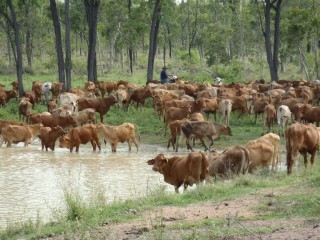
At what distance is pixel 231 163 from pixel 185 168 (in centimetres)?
94

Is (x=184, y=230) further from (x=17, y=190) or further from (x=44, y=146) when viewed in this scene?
(x=44, y=146)

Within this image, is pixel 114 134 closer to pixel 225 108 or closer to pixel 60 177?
pixel 60 177

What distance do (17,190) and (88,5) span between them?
74.7 ft

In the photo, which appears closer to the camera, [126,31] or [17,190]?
[17,190]

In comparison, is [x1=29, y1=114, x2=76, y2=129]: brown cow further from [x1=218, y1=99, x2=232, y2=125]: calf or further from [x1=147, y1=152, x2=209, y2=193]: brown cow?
[x1=147, y1=152, x2=209, y2=193]: brown cow

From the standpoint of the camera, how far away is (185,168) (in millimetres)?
12508

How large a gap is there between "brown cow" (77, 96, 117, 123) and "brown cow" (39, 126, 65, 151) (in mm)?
5442

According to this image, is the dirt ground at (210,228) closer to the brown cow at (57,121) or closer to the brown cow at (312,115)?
the brown cow at (312,115)

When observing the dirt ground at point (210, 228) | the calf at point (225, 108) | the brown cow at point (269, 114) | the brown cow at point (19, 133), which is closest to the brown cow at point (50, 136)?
the brown cow at point (19, 133)

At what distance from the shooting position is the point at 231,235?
7637mm

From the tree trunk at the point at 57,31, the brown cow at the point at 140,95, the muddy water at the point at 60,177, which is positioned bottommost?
the muddy water at the point at 60,177

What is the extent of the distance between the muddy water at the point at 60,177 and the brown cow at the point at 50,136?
0.95ft

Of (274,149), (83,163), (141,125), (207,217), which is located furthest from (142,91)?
(207,217)

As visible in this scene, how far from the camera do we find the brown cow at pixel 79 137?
19.5m
